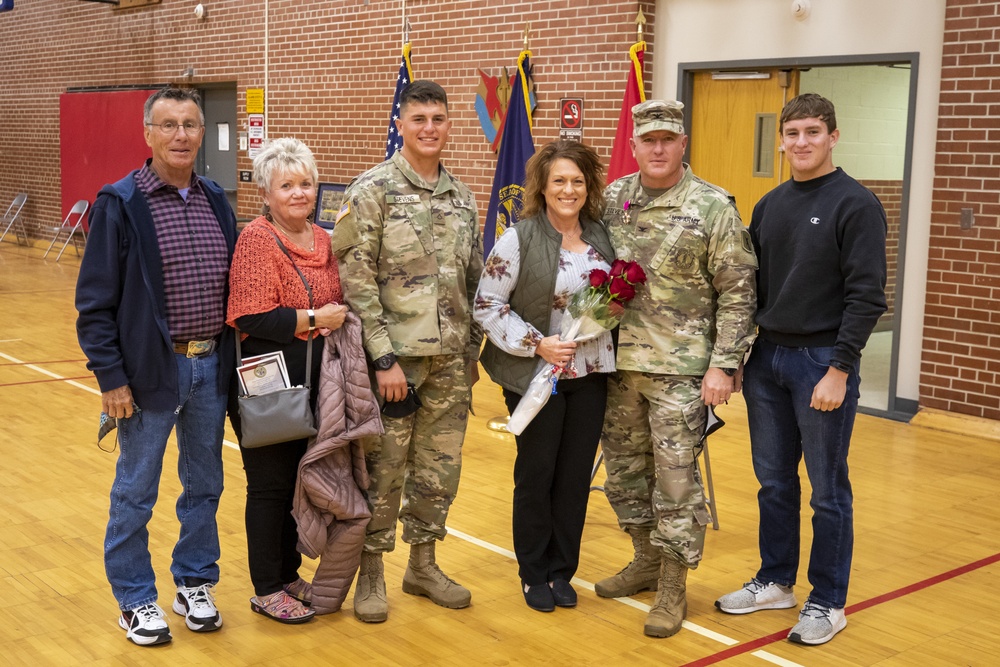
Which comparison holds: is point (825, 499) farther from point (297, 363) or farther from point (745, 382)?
point (297, 363)

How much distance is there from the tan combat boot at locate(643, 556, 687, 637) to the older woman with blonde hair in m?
1.17

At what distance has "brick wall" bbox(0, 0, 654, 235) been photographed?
28.8ft

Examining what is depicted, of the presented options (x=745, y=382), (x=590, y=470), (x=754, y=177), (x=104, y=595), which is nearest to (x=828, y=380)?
(x=745, y=382)

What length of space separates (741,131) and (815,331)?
4.75 m

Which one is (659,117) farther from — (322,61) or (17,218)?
(17,218)

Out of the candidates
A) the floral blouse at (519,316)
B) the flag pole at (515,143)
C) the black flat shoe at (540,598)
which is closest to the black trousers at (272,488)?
the floral blouse at (519,316)

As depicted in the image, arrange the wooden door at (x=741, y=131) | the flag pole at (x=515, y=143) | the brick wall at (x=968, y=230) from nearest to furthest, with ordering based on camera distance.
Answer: the brick wall at (x=968, y=230) → the flag pole at (x=515, y=143) → the wooden door at (x=741, y=131)

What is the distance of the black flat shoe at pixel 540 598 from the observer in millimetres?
3723

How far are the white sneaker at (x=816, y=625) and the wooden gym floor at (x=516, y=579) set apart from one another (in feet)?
0.11

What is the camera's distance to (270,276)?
10.9 ft

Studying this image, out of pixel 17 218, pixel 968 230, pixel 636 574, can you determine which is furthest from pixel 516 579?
pixel 17 218

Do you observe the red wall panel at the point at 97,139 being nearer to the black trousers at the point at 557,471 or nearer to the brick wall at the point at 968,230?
the brick wall at the point at 968,230

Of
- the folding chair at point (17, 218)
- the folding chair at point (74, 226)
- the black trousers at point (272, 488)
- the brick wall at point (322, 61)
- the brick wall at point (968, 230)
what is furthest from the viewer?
the folding chair at point (17, 218)

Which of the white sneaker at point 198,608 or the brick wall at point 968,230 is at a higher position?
the brick wall at point 968,230
